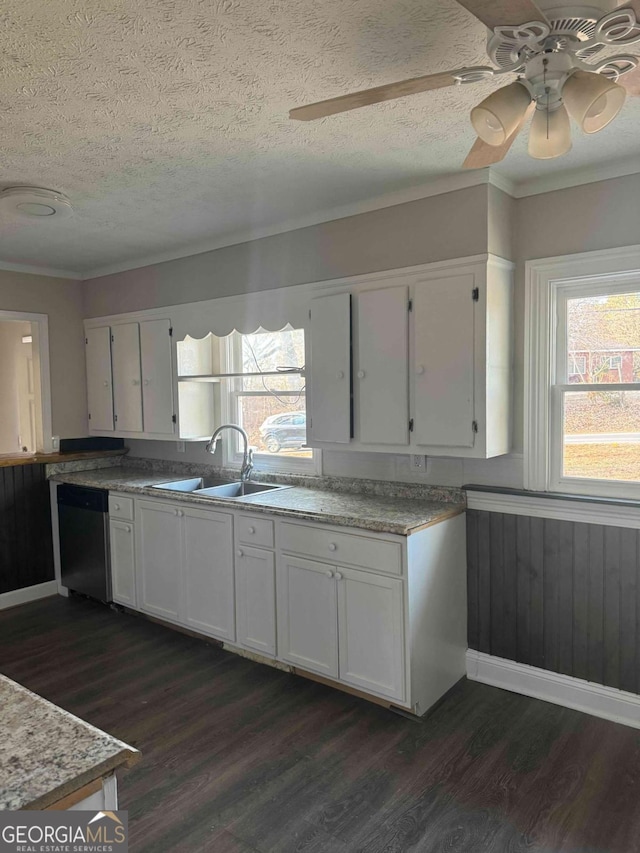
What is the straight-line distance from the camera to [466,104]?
2.10 m

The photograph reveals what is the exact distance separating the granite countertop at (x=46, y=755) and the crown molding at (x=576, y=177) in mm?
2709

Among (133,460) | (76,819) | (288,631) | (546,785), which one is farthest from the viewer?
(133,460)

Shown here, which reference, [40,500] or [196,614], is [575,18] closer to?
[196,614]

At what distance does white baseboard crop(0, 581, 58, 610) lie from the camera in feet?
14.0

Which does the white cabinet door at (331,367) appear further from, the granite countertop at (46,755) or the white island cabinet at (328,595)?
the granite countertop at (46,755)

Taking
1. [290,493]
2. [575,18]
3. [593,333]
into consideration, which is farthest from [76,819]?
[593,333]

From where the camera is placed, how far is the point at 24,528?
439cm

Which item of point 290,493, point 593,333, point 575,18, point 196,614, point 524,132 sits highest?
point 524,132

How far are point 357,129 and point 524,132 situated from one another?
655 millimetres

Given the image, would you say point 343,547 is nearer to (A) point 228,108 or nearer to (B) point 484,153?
(B) point 484,153

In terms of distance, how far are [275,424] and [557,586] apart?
6.50 feet

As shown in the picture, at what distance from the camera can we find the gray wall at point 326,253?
2857 millimetres

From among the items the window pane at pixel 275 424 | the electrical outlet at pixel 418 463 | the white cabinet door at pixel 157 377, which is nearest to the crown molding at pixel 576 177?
the electrical outlet at pixel 418 463

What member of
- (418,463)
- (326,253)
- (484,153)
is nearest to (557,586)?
(418,463)
